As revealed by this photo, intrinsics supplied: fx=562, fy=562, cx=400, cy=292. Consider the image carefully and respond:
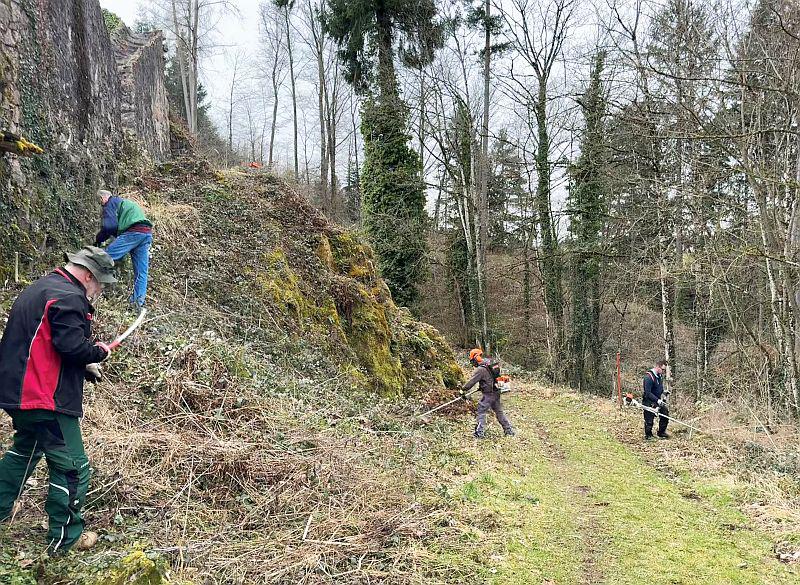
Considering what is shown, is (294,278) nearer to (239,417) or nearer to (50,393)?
(239,417)

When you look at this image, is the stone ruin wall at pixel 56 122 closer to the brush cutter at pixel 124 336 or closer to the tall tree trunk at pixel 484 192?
the brush cutter at pixel 124 336

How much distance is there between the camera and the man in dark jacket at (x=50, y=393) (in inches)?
153

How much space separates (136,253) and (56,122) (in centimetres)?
250

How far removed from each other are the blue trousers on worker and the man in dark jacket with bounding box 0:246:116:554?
4457mm

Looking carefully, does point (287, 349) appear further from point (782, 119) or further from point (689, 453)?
point (782, 119)

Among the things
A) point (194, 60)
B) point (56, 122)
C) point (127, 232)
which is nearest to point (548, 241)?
point (127, 232)

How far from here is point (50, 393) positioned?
12.9 feet

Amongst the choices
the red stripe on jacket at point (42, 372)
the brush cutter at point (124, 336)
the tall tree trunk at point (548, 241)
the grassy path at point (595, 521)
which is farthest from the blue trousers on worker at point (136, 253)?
the tall tree trunk at point (548, 241)

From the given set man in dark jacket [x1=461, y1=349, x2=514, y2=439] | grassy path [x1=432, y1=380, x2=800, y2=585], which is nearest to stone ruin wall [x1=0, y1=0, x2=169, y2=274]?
grassy path [x1=432, y1=380, x2=800, y2=585]

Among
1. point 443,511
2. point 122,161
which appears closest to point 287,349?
point 443,511

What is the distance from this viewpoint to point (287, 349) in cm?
990

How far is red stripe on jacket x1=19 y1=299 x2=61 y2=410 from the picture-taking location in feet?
12.7

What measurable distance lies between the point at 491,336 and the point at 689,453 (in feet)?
47.6

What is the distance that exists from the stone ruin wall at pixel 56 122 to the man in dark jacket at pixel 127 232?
2.57 feet
